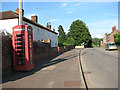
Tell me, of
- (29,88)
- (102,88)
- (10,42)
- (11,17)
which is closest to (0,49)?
(10,42)

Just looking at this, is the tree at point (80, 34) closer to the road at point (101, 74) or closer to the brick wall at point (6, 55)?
the road at point (101, 74)

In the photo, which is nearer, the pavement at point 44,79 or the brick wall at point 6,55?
the pavement at point 44,79

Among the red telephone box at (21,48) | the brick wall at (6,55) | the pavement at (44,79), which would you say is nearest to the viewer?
the pavement at (44,79)

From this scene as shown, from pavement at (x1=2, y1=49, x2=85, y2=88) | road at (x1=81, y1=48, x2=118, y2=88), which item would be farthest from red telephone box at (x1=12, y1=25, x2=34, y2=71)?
road at (x1=81, y1=48, x2=118, y2=88)

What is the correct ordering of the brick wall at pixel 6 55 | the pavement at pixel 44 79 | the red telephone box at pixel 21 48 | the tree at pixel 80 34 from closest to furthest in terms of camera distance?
the pavement at pixel 44 79 < the brick wall at pixel 6 55 < the red telephone box at pixel 21 48 < the tree at pixel 80 34

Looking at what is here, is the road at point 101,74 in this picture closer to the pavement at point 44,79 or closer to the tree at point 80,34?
the pavement at point 44,79

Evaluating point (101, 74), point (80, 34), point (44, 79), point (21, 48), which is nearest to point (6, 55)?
point (21, 48)

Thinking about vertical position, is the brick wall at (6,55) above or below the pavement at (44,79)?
above

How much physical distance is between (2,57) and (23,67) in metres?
1.65

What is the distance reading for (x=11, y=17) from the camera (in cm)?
2069

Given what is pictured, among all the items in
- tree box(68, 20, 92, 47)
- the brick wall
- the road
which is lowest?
the road

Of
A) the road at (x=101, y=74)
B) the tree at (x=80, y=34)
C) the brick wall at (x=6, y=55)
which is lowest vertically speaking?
the road at (x=101, y=74)

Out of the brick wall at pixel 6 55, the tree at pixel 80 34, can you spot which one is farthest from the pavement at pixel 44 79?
the tree at pixel 80 34

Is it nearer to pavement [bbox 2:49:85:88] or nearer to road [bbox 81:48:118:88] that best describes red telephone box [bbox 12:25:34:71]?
pavement [bbox 2:49:85:88]
